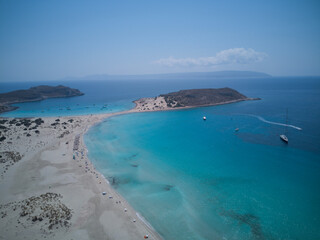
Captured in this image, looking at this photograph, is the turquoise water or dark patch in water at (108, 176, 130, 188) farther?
dark patch in water at (108, 176, 130, 188)

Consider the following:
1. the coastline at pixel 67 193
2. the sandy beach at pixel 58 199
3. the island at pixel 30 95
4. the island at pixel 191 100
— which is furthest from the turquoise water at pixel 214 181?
the island at pixel 30 95

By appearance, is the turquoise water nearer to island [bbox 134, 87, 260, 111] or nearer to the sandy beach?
the sandy beach

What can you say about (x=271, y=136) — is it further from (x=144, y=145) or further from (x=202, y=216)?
(x=202, y=216)

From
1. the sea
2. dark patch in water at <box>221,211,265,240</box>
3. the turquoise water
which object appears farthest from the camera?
the sea

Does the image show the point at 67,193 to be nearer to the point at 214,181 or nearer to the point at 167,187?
the point at 167,187

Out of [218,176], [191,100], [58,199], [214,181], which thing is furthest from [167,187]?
[191,100]

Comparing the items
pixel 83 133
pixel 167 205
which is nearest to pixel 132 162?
pixel 167 205

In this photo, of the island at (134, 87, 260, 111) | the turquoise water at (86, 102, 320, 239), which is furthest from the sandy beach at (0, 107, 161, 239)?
the island at (134, 87, 260, 111)

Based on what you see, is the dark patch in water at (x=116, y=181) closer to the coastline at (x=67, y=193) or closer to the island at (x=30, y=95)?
the coastline at (x=67, y=193)
